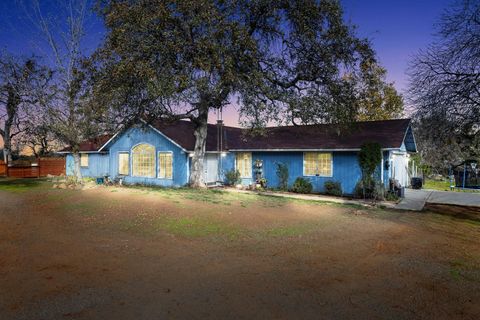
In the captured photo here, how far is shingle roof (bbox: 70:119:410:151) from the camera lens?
61.5 ft

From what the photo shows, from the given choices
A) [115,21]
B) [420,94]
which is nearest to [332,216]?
[420,94]

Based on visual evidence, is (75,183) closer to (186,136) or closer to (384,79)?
(186,136)

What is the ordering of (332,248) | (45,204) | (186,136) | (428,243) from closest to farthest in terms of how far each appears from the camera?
(332,248), (428,243), (45,204), (186,136)

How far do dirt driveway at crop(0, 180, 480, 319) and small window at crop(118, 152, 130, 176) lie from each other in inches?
533

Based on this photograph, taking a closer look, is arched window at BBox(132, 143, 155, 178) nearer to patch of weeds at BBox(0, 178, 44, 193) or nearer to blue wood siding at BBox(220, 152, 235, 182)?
blue wood siding at BBox(220, 152, 235, 182)

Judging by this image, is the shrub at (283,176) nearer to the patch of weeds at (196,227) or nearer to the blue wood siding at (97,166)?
the patch of weeds at (196,227)

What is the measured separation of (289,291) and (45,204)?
40.3 feet

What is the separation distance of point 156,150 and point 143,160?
5.49 ft

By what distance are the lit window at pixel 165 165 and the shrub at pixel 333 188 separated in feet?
35.7

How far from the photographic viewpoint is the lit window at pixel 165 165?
22.8 metres

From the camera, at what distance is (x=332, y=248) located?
7.81 meters

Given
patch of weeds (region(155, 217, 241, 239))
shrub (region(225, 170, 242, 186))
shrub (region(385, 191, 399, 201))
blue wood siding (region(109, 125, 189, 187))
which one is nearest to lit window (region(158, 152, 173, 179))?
blue wood siding (region(109, 125, 189, 187))

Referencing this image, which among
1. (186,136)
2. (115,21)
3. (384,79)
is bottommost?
(186,136)

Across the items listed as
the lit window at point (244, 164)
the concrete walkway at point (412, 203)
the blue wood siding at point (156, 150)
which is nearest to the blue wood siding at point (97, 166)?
the blue wood siding at point (156, 150)
